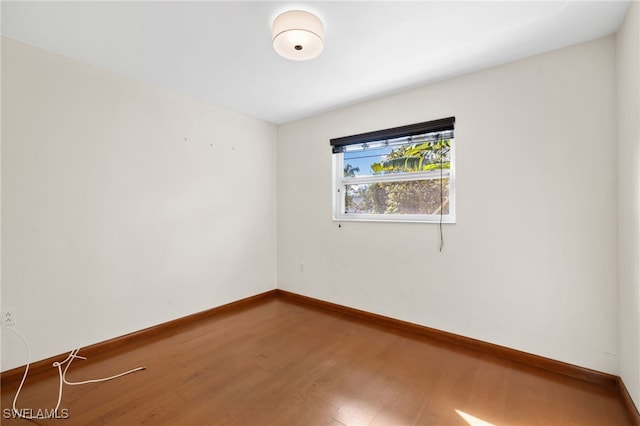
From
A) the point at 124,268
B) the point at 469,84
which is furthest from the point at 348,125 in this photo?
the point at 124,268

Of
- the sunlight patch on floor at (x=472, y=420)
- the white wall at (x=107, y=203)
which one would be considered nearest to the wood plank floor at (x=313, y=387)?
the sunlight patch on floor at (x=472, y=420)

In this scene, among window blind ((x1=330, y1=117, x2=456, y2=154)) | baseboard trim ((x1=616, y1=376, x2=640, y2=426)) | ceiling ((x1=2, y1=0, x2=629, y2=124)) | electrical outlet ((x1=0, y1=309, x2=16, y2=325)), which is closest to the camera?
baseboard trim ((x1=616, y1=376, x2=640, y2=426))

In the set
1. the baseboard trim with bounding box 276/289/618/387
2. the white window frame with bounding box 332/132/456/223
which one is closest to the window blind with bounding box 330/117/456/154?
the white window frame with bounding box 332/132/456/223

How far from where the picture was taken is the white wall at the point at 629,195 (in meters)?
1.54

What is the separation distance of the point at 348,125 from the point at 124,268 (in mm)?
2670

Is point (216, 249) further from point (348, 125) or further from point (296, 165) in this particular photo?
point (348, 125)

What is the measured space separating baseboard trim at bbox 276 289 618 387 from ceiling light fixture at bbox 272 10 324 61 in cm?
254

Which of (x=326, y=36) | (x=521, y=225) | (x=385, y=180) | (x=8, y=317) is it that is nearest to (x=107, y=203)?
(x=8, y=317)

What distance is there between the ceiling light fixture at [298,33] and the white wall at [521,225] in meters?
1.36

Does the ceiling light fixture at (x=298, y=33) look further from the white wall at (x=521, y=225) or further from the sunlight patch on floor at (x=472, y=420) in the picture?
the sunlight patch on floor at (x=472, y=420)

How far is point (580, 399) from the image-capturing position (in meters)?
1.75

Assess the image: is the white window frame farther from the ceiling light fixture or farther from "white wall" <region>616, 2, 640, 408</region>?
the ceiling light fixture

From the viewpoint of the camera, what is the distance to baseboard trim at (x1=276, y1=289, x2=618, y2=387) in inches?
76.0

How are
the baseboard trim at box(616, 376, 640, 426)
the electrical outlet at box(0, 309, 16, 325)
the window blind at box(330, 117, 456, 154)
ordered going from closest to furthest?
the baseboard trim at box(616, 376, 640, 426) < the electrical outlet at box(0, 309, 16, 325) < the window blind at box(330, 117, 456, 154)
